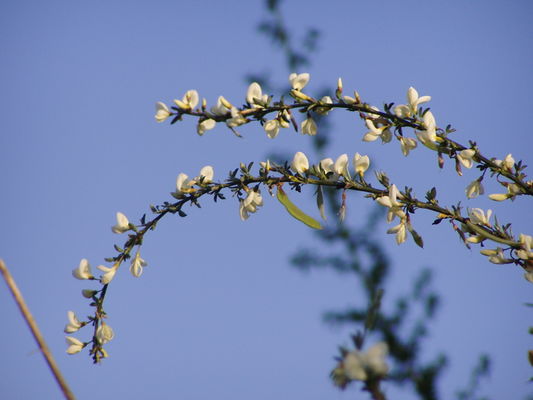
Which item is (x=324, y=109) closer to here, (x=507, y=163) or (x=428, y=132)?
(x=428, y=132)

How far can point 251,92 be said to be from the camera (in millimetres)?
821

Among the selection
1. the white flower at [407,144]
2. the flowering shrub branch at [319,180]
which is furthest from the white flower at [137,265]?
the white flower at [407,144]

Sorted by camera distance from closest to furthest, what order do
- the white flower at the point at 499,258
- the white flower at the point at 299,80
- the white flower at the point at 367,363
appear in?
the white flower at the point at 367,363
the white flower at the point at 499,258
the white flower at the point at 299,80

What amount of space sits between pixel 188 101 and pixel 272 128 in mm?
124

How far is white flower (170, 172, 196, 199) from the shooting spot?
2.68 ft

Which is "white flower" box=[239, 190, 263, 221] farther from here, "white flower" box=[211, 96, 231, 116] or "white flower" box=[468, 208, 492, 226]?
"white flower" box=[468, 208, 492, 226]

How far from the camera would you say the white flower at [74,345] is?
764 millimetres

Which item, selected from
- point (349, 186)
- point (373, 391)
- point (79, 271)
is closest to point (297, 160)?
point (349, 186)

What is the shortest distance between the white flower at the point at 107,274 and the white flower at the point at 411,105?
18.2 inches

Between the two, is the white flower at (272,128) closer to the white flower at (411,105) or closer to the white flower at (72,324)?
the white flower at (411,105)

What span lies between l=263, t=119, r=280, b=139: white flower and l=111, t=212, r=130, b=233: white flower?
0.77 ft

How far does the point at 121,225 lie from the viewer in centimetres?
82

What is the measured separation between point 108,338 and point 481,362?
49 cm

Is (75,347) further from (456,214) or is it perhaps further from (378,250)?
(378,250)
